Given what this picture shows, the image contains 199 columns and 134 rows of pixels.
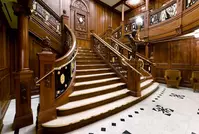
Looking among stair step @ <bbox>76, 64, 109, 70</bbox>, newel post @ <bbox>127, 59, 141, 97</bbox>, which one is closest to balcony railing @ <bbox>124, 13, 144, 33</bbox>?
stair step @ <bbox>76, 64, 109, 70</bbox>

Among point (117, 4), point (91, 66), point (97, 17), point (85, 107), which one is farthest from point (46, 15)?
point (117, 4)

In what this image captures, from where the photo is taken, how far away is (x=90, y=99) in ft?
9.43

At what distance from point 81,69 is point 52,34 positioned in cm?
165

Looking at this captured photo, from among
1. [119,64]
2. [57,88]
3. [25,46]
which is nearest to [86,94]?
[57,88]

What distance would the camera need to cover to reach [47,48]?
2.10 meters

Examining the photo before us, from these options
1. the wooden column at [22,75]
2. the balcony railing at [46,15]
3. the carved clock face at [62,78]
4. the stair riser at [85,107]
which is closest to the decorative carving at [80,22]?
the balcony railing at [46,15]

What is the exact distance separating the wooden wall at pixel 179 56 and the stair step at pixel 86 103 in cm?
454

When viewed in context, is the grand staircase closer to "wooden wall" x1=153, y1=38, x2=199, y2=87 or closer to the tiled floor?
the tiled floor

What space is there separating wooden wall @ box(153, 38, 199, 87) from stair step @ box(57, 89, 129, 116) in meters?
4.54

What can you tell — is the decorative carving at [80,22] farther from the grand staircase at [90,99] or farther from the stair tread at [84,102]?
the stair tread at [84,102]

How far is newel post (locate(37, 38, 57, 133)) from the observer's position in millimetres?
1993

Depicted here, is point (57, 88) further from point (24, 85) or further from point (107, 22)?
point (107, 22)

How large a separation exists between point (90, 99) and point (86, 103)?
25cm

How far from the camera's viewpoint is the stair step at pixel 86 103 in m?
2.32
